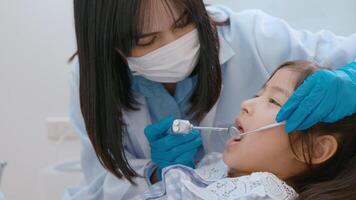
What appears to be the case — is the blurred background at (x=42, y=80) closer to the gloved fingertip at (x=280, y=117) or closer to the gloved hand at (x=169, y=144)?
the gloved hand at (x=169, y=144)

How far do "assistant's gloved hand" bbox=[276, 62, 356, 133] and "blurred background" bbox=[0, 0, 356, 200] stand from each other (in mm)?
1045

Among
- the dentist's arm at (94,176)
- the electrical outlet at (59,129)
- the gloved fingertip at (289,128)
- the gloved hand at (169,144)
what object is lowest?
the electrical outlet at (59,129)

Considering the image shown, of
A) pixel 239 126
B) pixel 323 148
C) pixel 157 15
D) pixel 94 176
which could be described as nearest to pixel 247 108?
pixel 239 126

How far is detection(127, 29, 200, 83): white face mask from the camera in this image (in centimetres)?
116

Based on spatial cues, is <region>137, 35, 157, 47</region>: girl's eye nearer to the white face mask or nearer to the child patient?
the white face mask

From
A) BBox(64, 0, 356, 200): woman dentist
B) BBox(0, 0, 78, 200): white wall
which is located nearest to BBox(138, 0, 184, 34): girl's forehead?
BBox(64, 0, 356, 200): woman dentist

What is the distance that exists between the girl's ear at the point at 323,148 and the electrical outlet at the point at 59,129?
136 centimetres

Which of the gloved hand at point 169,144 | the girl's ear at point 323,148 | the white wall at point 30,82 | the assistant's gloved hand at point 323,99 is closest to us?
the assistant's gloved hand at point 323,99

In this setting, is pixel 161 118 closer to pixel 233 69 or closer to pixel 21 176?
pixel 233 69

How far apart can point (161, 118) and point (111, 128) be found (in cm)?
17

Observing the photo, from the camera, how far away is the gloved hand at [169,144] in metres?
1.23

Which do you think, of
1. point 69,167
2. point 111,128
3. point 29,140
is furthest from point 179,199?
point 29,140

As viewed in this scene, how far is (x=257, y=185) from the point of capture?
104cm

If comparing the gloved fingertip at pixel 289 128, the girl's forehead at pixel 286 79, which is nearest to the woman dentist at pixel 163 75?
the gloved fingertip at pixel 289 128
